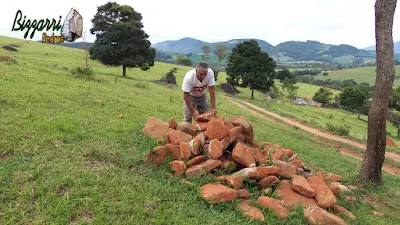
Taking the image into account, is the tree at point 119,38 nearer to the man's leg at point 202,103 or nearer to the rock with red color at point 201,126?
the man's leg at point 202,103

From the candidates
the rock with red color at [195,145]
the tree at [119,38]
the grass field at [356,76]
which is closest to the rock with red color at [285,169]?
the rock with red color at [195,145]

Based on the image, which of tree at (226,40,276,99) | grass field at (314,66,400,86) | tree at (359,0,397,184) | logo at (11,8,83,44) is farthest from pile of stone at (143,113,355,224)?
grass field at (314,66,400,86)

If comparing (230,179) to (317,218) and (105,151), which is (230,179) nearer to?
(317,218)

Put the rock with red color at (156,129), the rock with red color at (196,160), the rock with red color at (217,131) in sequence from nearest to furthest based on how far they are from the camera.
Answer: the rock with red color at (196,160)
the rock with red color at (217,131)
the rock with red color at (156,129)

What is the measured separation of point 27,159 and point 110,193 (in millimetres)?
1565

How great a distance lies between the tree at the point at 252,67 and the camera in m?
33.5

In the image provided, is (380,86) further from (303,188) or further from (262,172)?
(262,172)

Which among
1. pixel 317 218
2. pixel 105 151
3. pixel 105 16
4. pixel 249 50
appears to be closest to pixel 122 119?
pixel 105 151

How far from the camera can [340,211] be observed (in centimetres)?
482

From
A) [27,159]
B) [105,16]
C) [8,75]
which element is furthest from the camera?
[105,16]

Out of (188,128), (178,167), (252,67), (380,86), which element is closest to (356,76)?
(252,67)

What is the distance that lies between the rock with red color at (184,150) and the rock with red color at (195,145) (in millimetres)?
67

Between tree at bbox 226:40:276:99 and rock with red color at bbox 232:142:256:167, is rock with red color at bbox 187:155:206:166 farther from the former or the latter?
tree at bbox 226:40:276:99

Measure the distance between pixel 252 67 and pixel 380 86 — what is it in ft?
90.4
